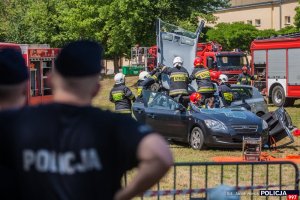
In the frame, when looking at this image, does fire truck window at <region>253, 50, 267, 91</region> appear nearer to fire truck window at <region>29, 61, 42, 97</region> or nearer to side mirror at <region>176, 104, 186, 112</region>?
fire truck window at <region>29, 61, 42, 97</region>

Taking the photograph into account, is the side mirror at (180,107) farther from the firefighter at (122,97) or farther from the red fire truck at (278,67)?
the red fire truck at (278,67)

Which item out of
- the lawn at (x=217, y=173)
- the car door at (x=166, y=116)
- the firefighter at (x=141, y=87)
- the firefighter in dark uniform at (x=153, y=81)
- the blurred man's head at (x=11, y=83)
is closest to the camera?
the blurred man's head at (x=11, y=83)

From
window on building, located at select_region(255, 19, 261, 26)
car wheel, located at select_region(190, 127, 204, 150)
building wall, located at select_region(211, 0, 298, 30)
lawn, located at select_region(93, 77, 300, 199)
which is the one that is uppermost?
building wall, located at select_region(211, 0, 298, 30)

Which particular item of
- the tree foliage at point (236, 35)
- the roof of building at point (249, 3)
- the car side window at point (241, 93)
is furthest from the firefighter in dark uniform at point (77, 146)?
the roof of building at point (249, 3)

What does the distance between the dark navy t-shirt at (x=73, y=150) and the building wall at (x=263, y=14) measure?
6003cm

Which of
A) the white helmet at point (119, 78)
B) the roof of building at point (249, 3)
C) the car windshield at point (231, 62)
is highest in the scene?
the roof of building at point (249, 3)

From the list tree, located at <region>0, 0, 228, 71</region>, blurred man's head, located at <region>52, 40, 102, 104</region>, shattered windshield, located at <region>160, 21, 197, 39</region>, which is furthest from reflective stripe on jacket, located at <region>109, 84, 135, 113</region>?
tree, located at <region>0, 0, 228, 71</region>

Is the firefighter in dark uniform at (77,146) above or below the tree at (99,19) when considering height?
below

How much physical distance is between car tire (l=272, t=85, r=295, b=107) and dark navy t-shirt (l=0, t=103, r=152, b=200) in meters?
20.5

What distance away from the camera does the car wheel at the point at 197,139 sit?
12.3 m

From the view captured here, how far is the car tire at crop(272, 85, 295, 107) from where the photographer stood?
2247 centimetres

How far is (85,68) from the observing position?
259cm

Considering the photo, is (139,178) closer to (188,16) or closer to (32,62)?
(32,62)

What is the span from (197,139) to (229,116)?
807 mm
